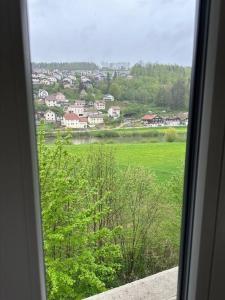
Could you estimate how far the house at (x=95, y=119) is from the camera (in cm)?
86

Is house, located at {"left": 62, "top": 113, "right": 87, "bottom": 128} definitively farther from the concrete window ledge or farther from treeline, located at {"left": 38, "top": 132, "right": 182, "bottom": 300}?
the concrete window ledge

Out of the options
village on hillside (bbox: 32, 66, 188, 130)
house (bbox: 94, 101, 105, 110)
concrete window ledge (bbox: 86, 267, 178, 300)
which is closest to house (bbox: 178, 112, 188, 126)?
village on hillside (bbox: 32, 66, 188, 130)

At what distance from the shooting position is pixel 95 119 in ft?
2.84

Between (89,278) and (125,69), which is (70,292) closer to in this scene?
(89,278)

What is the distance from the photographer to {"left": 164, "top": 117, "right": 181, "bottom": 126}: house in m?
0.93

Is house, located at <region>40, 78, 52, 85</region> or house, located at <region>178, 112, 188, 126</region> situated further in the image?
house, located at <region>178, 112, 188, 126</region>

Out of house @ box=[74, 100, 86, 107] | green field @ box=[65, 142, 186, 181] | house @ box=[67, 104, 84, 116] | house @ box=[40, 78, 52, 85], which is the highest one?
house @ box=[40, 78, 52, 85]

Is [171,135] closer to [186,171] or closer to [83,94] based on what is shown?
[186,171]

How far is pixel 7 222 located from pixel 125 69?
514mm

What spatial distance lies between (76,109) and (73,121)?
0.11ft

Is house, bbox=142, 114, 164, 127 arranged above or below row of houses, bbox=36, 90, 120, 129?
below

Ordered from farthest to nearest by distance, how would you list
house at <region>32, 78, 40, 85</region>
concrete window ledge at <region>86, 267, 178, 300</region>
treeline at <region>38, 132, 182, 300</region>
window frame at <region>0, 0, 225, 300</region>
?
concrete window ledge at <region>86, 267, 178, 300</region>
treeline at <region>38, 132, 182, 300</region>
house at <region>32, 78, 40, 85</region>
window frame at <region>0, 0, 225, 300</region>

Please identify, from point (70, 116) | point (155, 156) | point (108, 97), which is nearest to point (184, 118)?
point (155, 156)

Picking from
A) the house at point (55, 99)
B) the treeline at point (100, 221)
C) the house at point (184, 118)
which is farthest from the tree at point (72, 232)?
the house at point (184, 118)
